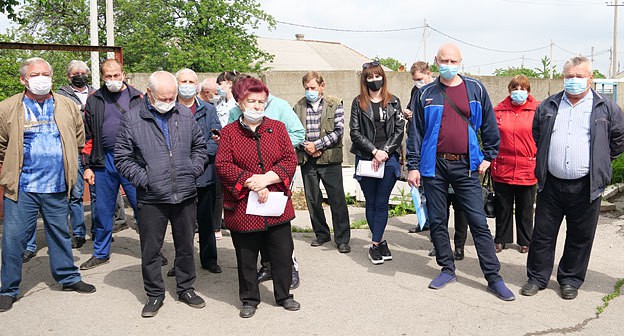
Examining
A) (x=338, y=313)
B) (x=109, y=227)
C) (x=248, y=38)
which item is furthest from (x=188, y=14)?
(x=338, y=313)

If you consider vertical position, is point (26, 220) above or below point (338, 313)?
above

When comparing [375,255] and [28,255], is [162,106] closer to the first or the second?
[375,255]

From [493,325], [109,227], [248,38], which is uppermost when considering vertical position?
[248,38]

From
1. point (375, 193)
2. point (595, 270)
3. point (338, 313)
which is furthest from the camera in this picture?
point (375, 193)

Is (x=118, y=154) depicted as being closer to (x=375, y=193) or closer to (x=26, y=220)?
(x=26, y=220)

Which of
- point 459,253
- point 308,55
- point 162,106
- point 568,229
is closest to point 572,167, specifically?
point 568,229

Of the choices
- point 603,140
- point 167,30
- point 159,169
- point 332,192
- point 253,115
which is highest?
point 167,30

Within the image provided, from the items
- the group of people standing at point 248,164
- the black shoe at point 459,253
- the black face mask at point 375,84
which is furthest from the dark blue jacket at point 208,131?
the black shoe at point 459,253

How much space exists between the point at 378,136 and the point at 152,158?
2.35 metres

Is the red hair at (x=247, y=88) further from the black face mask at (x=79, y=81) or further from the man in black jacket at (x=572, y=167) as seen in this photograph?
the black face mask at (x=79, y=81)

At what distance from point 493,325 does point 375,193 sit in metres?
2.04

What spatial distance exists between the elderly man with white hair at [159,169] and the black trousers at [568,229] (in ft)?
9.35

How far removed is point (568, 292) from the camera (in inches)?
189

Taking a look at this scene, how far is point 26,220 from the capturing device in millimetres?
4859
